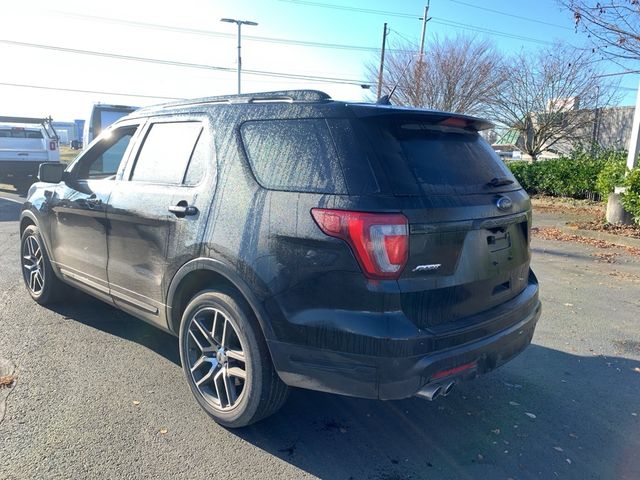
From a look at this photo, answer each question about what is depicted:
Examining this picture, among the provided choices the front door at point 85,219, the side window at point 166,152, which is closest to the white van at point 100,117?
the front door at point 85,219

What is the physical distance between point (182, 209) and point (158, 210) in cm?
30

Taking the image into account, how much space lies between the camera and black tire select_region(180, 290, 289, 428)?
2.80 m

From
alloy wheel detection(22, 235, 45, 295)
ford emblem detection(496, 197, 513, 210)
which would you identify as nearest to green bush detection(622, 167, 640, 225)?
ford emblem detection(496, 197, 513, 210)

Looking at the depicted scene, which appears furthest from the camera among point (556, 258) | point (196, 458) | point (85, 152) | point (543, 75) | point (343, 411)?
point (543, 75)

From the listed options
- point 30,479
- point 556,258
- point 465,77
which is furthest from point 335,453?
point 465,77

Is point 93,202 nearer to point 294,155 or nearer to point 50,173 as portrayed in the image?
point 50,173

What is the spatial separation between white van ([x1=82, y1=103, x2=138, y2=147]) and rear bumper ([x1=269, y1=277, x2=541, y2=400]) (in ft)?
39.0

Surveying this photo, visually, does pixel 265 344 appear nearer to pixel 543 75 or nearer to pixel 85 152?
pixel 85 152

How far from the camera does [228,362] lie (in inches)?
119

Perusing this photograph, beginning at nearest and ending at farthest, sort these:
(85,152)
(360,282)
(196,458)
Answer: (360,282) → (196,458) → (85,152)

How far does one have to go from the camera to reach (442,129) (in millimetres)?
2916

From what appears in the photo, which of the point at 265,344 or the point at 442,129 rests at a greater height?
the point at 442,129

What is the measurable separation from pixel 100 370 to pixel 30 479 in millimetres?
1229

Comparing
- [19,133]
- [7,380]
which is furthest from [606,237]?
[19,133]
